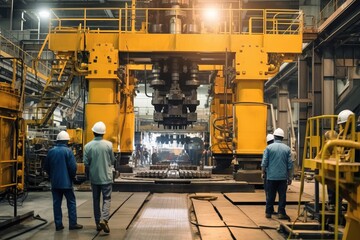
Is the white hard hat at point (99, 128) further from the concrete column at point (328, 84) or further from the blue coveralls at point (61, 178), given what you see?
the concrete column at point (328, 84)

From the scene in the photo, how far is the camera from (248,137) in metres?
11.7

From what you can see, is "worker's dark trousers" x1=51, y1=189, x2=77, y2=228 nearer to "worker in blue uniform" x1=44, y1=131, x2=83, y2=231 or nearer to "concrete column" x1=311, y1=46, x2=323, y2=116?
"worker in blue uniform" x1=44, y1=131, x2=83, y2=231

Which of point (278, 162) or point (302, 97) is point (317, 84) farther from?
point (278, 162)

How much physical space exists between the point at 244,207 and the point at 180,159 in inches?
750

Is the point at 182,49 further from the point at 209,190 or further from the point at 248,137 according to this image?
the point at 209,190

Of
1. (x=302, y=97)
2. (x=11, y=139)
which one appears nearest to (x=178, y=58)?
(x=11, y=139)

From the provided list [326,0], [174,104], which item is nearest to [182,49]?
[174,104]

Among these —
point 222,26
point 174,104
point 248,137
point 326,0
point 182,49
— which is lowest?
point 248,137

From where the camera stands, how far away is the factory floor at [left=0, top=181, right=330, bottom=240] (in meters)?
6.10

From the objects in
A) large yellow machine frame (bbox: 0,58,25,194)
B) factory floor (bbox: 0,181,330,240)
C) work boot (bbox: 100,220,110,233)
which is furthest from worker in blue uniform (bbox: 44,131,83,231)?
large yellow machine frame (bbox: 0,58,25,194)

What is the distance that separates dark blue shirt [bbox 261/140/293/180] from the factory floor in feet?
2.49

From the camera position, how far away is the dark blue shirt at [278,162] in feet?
24.4

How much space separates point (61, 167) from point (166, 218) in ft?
7.10

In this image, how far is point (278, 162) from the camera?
745 centimetres
